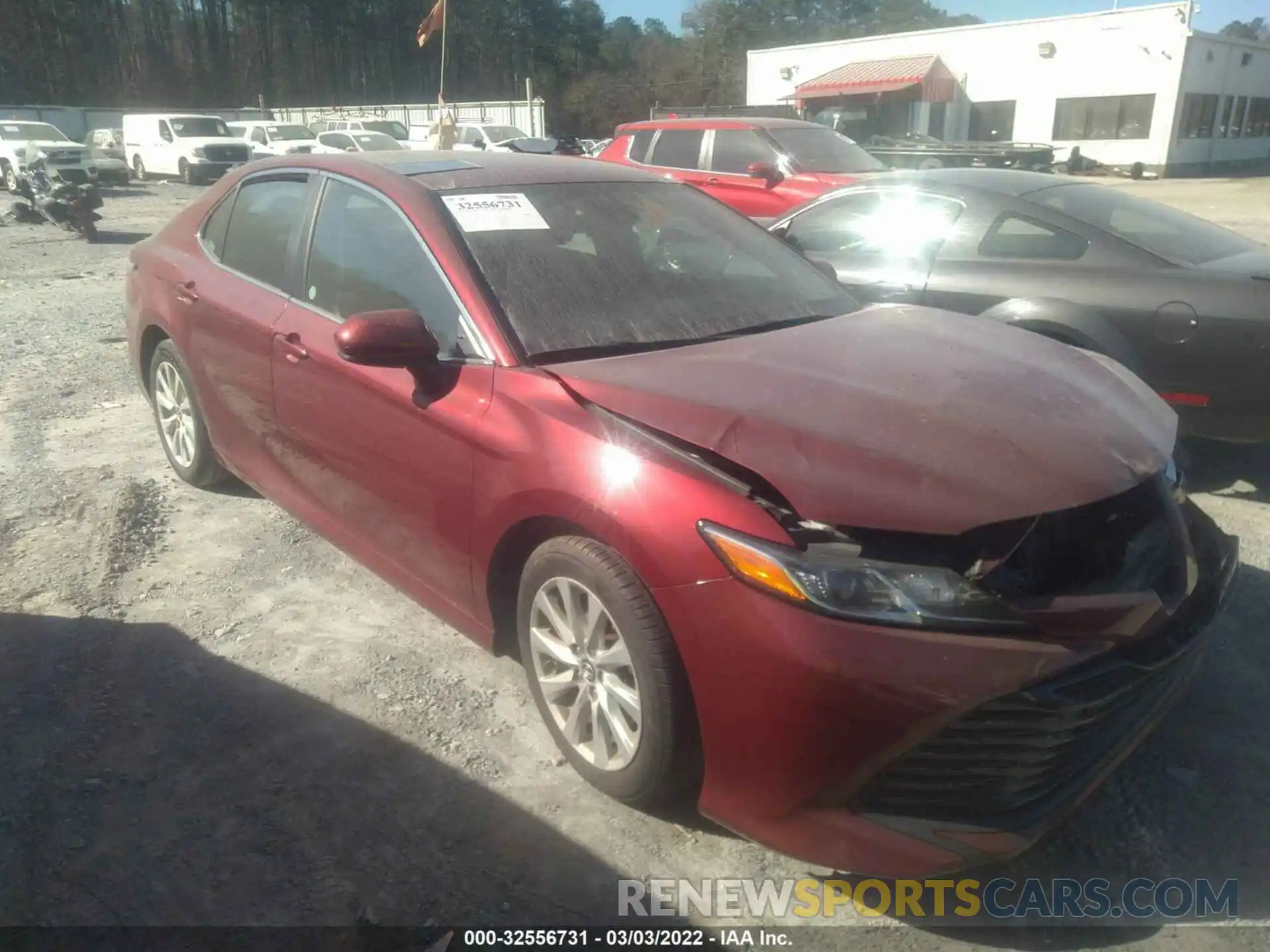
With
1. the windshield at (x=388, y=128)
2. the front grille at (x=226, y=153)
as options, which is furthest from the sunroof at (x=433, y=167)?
the windshield at (x=388, y=128)

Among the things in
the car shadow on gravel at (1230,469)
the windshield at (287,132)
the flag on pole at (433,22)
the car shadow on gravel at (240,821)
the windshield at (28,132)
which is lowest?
the car shadow on gravel at (240,821)

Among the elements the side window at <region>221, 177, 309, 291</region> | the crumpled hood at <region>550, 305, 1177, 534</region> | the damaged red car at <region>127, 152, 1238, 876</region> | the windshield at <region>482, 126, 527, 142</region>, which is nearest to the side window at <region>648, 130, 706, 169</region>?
the side window at <region>221, 177, 309, 291</region>

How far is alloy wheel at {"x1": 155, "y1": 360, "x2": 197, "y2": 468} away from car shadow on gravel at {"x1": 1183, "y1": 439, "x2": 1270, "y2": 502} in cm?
467

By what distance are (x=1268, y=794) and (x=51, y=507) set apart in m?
4.90

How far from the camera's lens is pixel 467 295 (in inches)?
121

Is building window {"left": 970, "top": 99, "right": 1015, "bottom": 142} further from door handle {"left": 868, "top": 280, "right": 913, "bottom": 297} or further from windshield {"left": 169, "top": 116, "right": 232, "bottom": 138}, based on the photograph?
door handle {"left": 868, "top": 280, "right": 913, "bottom": 297}

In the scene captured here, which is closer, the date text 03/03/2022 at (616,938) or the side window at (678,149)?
the date text 03/03/2022 at (616,938)

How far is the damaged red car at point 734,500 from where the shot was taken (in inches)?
85.4

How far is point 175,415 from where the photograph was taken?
15.7 ft

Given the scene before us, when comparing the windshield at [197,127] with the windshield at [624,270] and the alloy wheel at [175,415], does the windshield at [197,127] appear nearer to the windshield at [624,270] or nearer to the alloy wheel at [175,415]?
the alloy wheel at [175,415]

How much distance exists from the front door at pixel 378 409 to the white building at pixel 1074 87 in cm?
3110

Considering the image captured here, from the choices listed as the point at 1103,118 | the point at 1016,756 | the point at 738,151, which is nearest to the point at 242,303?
the point at 1016,756

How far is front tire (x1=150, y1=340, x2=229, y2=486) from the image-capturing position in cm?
453

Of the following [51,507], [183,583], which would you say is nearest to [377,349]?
[183,583]
